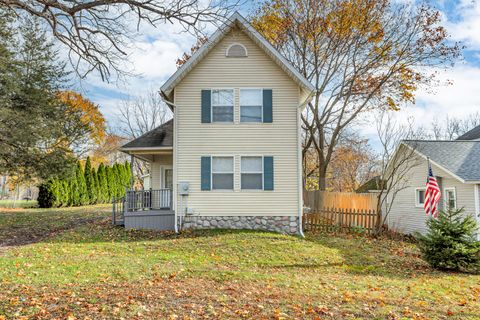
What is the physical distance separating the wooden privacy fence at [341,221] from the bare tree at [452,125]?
29.6 m

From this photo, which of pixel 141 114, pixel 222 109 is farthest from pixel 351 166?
pixel 222 109

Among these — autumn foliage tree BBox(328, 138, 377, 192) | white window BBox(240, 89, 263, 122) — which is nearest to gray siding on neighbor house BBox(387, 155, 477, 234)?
white window BBox(240, 89, 263, 122)

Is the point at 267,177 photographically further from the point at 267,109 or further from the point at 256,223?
the point at 267,109

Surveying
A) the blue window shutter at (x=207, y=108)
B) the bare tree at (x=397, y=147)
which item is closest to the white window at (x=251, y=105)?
the blue window shutter at (x=207, y=108)

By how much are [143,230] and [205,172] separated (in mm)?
3276

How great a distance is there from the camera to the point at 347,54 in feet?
67.8

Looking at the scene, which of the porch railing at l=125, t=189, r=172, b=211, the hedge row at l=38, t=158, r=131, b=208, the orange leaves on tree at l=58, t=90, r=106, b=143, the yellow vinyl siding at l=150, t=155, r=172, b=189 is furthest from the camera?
the orange leaves on tree at l=58, t=90, r=106, b=143

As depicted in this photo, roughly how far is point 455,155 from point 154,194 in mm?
12762

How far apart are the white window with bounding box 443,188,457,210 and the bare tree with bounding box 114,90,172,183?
24.7 metres

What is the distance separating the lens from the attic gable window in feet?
45.9

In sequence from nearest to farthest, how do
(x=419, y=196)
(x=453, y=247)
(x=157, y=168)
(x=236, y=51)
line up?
1. (x=453, y=247)
2. (x=236, y=51)
3. (x=157, y=168)
4. (x=419, y=196)

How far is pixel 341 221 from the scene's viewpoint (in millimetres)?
15969

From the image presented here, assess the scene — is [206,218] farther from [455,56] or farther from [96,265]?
[455,56]

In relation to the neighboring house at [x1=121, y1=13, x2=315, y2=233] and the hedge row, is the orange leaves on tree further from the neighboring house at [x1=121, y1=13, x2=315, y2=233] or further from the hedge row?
the neighboring house at [x1=121, y1=13, x2=315, y2=233]
